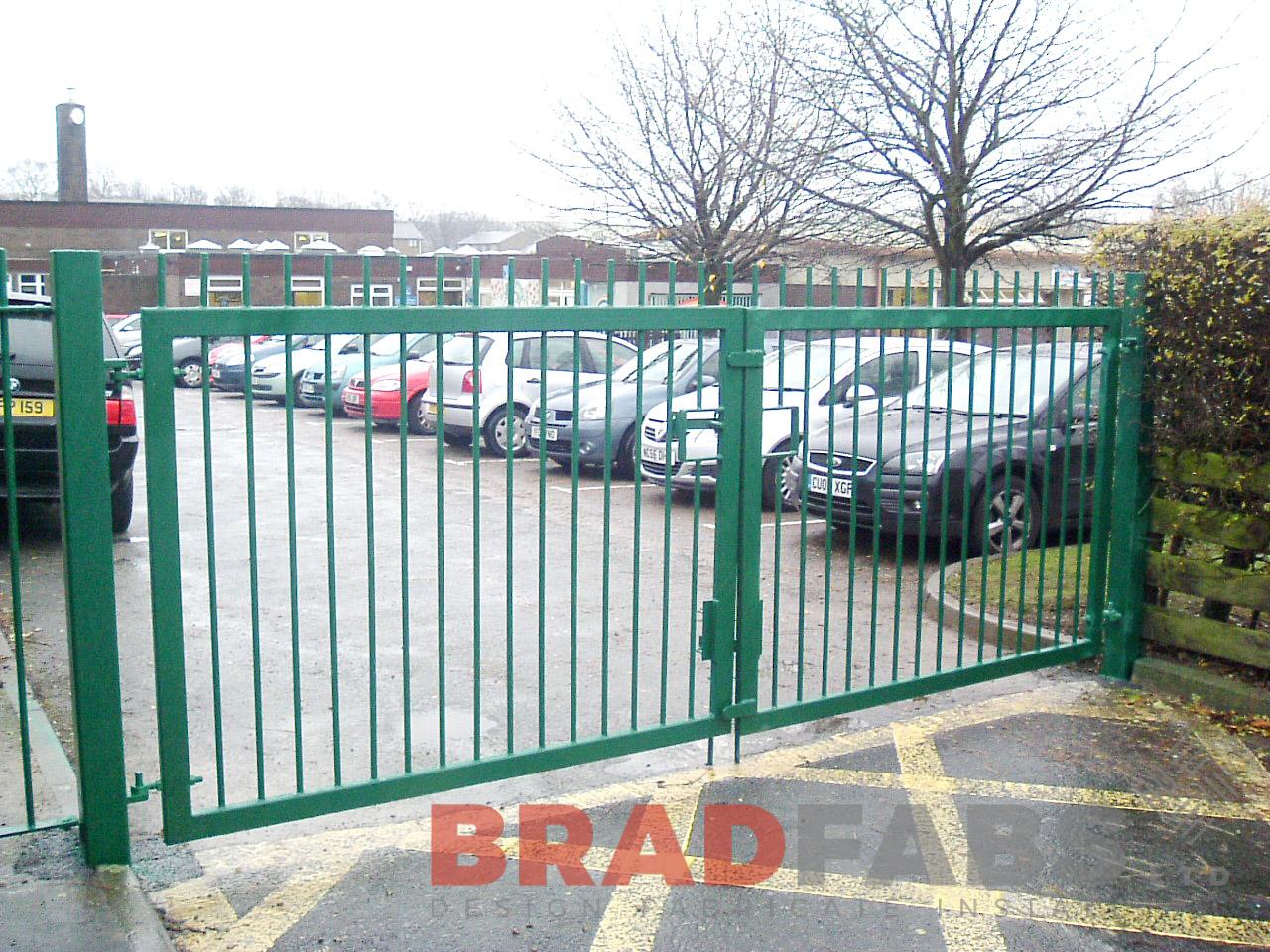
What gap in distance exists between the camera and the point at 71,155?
56.8m

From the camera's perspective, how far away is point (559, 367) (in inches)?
543

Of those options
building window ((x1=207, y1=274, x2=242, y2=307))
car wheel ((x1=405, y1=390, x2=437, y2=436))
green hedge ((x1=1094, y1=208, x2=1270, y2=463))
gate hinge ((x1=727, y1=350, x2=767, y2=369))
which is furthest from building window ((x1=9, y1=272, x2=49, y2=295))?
car wheel ((x1=405, y1=390, x2=437, y2=436))

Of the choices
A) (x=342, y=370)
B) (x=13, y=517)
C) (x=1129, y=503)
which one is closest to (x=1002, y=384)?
(x=1129, y=503)

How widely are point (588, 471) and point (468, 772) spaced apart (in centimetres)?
941

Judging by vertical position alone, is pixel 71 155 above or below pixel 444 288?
above

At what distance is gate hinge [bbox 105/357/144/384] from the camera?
3.44 meters

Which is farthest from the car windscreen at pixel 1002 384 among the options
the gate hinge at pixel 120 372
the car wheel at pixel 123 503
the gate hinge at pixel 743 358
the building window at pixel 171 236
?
the building window at pixel 171 236

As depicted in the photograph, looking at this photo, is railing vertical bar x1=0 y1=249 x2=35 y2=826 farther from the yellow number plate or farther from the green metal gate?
the yellow number plate

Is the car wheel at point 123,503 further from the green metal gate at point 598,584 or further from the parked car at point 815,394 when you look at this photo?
the parked car at point 815,394

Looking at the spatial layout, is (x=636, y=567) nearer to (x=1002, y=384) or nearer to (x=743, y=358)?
(x=743, y=358)

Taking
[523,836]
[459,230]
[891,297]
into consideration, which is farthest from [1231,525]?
[459,230]

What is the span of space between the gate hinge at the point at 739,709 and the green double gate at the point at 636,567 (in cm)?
2

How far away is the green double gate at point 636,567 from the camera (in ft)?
12.1

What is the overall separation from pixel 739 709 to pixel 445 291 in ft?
6.13
